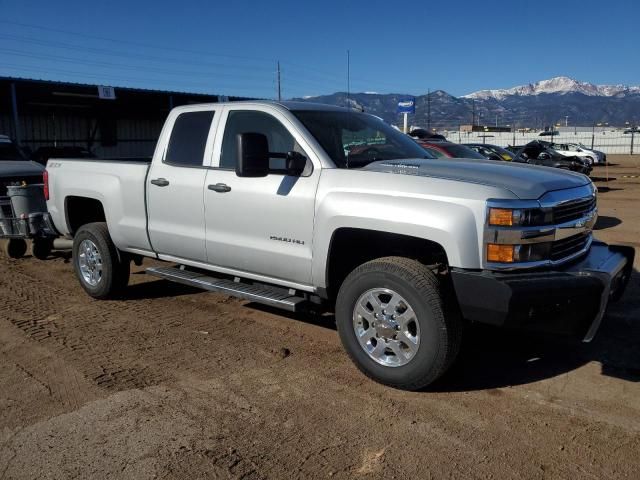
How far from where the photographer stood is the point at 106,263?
632cm

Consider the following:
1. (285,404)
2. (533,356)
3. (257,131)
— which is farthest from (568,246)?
(257,131)

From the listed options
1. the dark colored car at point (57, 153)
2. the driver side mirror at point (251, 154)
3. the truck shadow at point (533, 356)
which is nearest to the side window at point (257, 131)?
the driver side mirror at point (251, 154)

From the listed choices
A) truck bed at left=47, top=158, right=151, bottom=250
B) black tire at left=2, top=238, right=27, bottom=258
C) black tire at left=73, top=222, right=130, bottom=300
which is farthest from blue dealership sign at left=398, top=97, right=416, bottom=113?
black tire at left=73, top=222, right=130, bottom=300

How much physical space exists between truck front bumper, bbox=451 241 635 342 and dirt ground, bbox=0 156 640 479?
565mm

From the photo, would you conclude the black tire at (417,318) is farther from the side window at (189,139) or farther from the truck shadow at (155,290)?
the truck shadow at (155,290)

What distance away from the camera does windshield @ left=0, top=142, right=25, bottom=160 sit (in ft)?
39.1

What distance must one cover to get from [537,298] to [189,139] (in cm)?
348

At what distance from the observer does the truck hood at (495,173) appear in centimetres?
391

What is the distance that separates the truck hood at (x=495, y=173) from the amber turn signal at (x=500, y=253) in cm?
34

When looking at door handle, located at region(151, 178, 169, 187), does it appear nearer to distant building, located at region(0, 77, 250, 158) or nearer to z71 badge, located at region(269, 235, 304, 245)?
z71 badge, located at region(269, 235, 304, 245)

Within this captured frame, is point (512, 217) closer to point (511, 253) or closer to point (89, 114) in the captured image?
point (511, 253)

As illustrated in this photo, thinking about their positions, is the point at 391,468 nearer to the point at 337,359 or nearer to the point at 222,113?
the point at 337,359

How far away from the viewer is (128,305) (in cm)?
637

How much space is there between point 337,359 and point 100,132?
29.1 metres
